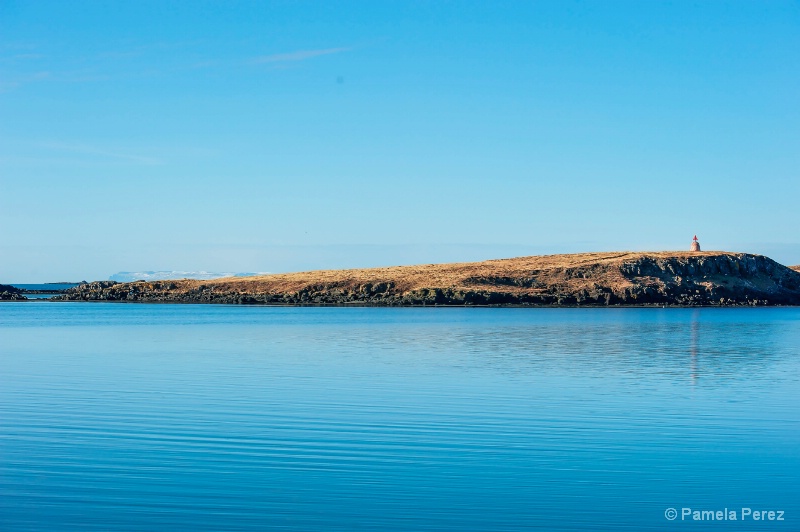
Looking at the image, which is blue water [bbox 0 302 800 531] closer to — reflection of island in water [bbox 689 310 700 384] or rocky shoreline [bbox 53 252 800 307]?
reflection of island in water [bbox 689 310 700 384]

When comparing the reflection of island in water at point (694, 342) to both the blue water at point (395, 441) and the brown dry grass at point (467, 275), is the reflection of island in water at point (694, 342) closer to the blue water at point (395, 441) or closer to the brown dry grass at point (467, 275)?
the blue water at point (395, 441)

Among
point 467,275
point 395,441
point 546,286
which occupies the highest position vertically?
point 467,275

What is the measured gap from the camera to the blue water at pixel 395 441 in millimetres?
11461

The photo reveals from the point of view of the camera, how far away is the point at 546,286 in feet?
352

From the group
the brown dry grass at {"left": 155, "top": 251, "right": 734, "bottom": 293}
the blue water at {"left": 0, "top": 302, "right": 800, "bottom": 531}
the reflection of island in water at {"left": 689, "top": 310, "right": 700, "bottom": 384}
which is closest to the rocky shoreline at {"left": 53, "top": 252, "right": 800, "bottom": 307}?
the brown dry grass at {"left": 155, "top": 251, "right": 734, "bottom": 293}

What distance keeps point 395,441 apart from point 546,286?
92945 millimetres

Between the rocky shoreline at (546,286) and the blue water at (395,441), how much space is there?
69874 mm

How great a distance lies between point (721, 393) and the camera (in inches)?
910

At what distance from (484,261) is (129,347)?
98.2 meters

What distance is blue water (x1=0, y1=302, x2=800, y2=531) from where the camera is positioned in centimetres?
1146

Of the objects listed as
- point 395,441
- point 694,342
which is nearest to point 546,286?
point 694,342

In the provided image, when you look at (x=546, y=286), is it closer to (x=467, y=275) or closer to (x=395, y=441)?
(x=467, y=275)

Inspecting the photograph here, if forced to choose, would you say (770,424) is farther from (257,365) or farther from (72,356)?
(72,356)

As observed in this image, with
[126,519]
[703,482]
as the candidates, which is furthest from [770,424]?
[126,519]
